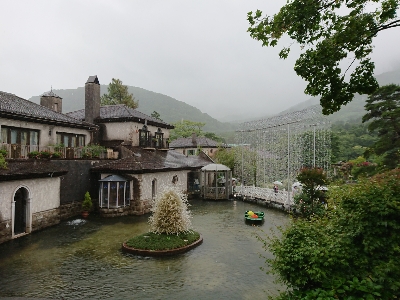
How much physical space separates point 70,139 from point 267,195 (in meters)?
19.0

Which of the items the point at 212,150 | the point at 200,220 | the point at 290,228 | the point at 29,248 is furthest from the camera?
the point at 212,150

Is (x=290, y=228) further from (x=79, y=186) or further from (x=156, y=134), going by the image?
(x=156, y=134)

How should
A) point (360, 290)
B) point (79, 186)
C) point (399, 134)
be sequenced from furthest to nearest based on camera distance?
1. point (79, 186)
2. point (399, 134)
3. point (360, 290)

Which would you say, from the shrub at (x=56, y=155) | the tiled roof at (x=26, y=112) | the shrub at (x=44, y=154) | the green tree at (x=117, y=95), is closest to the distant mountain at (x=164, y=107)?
the green tree at (x=117, y=95)

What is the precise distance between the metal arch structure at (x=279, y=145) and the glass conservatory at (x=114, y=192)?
1357cm

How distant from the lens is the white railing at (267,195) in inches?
992

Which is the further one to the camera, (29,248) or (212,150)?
(212,150)

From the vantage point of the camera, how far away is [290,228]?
701cm

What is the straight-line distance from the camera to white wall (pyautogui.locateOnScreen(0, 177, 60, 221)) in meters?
15.4

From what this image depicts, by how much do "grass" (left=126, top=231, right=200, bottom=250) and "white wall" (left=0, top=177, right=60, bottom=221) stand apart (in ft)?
23.3

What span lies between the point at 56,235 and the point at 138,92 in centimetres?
18853

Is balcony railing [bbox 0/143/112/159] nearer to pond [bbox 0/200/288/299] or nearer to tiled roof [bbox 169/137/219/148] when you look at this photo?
pond [bbox 0/200/288/299]

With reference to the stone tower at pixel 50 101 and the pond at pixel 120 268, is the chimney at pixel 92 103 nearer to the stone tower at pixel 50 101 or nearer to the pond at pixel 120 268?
the stone tower at pixel 50 101

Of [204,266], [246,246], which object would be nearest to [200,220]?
[246,246]
